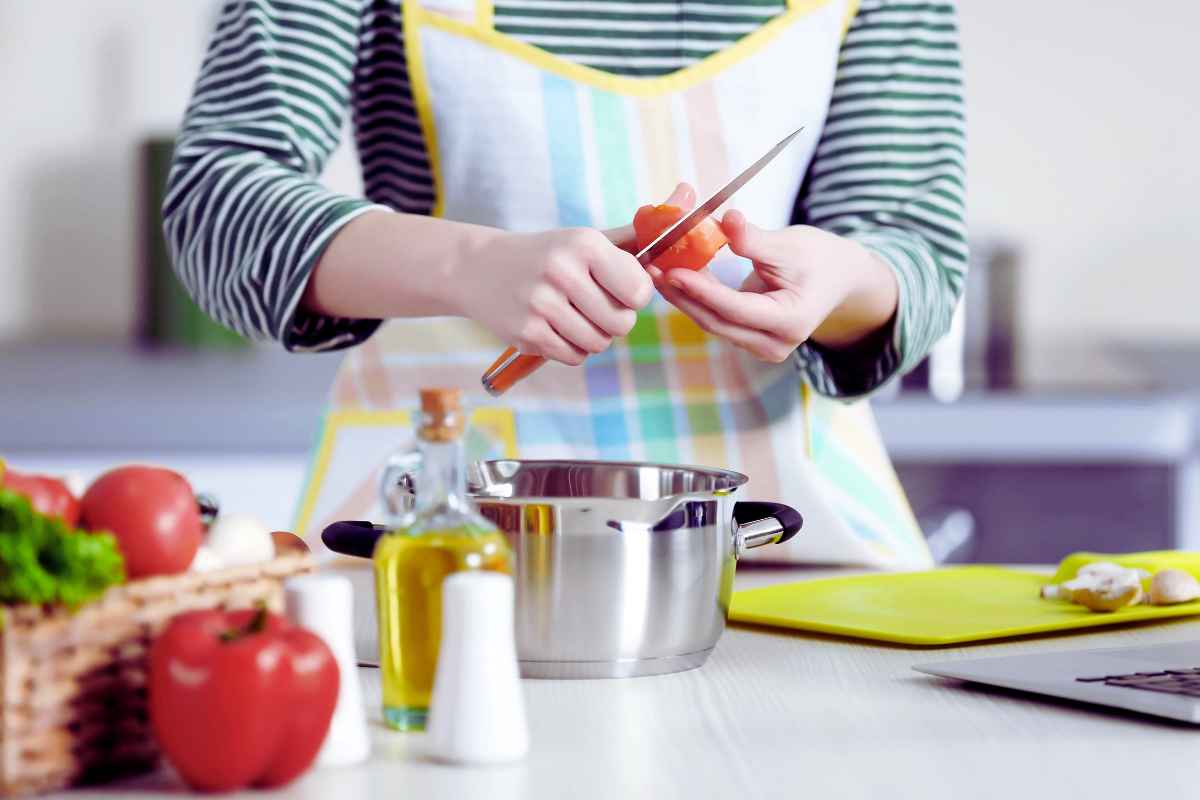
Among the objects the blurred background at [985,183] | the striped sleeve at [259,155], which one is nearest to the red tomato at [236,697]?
the striped sleeve at [259,155]

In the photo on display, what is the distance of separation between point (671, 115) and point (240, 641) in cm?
74

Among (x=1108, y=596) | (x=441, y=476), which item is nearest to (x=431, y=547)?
(x=441, y=476)

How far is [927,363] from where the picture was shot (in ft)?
6.50

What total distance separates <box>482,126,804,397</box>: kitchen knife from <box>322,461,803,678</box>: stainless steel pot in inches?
4.8

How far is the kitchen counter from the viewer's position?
0.56 metres

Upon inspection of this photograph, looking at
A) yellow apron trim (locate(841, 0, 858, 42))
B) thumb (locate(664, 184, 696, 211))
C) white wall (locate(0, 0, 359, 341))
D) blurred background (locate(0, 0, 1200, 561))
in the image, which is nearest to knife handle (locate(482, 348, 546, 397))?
thumb (locate(664, 184, 696, 211))

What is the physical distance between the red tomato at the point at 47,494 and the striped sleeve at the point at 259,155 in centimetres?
44

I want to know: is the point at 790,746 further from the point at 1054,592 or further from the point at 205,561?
the point at 1054,592

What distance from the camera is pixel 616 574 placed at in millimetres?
701

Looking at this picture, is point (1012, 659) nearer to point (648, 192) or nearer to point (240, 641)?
point (240, 641)

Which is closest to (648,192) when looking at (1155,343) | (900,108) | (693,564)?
(900,108)

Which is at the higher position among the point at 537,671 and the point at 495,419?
the point at 495,419

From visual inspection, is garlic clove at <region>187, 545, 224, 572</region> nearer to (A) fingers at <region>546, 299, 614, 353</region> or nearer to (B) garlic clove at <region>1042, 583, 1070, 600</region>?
(A) fingers at <region>546, 299, 614, 353</region>

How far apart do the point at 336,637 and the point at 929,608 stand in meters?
0.44
